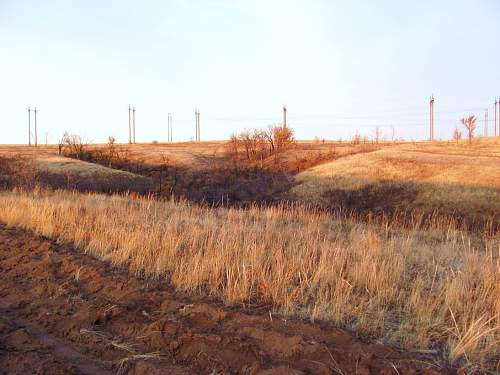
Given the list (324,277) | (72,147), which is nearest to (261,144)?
(72,147)

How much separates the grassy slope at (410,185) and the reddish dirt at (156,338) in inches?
788

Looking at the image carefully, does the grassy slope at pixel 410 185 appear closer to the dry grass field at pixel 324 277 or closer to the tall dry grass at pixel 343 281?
the dry grass field at pixel 324 277

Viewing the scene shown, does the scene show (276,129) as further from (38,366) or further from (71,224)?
(38,366)

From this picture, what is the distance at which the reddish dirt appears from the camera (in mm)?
3396

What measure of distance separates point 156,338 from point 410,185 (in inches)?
1145

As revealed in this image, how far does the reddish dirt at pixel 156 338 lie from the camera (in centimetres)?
340

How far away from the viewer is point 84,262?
20.7 feet

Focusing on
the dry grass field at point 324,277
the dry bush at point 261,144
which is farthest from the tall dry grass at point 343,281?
the dry bush at point 261,144

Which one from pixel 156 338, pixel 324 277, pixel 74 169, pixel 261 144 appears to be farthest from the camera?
pixel 261 144

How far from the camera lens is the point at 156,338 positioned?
389cm

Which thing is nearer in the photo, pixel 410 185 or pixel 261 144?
pixel 410 185

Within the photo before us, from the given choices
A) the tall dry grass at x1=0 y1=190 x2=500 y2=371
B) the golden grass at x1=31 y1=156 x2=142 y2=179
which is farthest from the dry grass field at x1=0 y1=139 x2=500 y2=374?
the golden grass at x1=31 y1=156 x2=142 y2=179

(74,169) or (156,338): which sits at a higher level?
(74,169)

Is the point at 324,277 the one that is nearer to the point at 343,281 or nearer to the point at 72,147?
the point at 343,281
